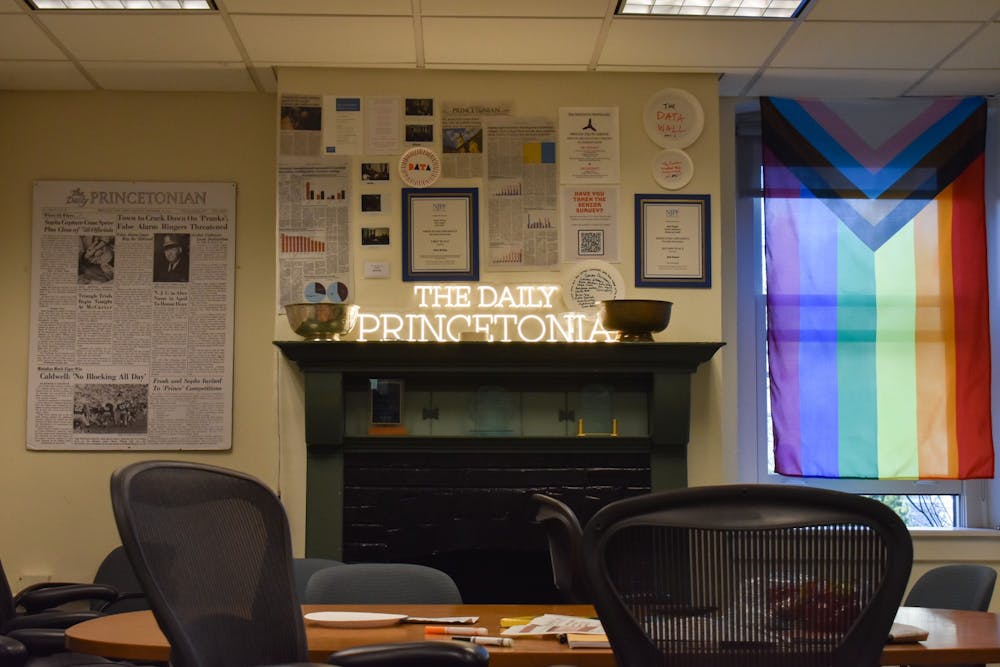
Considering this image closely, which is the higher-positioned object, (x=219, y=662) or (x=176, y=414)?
(x=176, y=414)

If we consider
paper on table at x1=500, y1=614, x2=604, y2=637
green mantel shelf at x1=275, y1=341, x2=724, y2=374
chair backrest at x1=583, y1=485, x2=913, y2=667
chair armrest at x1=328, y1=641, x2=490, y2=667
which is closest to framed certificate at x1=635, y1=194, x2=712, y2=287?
green mantel shelf at x1=275, y1=341, x2=724, y2=374

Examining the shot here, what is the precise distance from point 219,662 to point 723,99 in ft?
13.3

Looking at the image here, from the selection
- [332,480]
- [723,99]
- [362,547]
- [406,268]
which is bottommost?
[362,547]

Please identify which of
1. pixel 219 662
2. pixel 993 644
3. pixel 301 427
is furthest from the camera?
pixel 301 427

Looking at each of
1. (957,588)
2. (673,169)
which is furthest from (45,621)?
(673,169)

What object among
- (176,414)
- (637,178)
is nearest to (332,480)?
(176,414)

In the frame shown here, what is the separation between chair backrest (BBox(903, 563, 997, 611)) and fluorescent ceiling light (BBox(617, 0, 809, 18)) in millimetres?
2130

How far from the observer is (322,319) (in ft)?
14.6

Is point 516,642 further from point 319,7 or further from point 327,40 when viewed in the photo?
point 327,40

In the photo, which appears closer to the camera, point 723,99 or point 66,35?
point 66,35

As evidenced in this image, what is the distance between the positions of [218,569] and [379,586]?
1.25 m

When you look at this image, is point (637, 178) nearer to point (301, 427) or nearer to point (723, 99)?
point (723, 99)

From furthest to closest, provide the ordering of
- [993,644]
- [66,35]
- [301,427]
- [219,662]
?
[301,427], [66,35], [993,644], [219,662]

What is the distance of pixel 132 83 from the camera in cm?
498
